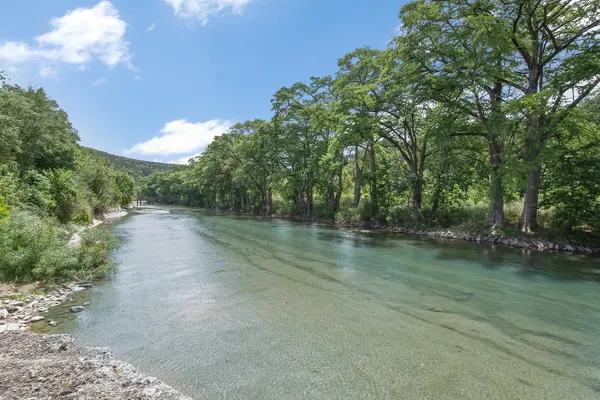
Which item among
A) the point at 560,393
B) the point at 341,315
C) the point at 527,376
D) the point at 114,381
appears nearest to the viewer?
the point at 114,381

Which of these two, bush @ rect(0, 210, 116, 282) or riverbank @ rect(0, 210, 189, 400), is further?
bush @ rect(0, 210, 116, 282)

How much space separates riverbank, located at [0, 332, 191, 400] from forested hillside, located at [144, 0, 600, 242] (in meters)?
16.9

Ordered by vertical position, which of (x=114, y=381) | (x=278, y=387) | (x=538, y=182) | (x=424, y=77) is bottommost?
(x=278, y=387)

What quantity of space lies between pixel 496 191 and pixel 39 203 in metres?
23.7

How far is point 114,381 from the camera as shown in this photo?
392cm

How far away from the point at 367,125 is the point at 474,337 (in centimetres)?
1819

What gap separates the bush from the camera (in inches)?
305

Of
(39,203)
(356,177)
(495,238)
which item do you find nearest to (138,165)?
(356,177)

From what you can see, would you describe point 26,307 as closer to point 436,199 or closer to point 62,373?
point 62,373

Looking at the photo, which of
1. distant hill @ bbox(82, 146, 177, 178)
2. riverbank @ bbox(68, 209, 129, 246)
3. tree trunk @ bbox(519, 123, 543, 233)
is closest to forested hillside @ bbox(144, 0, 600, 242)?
tree trunk @ bbox(519, 123, 543, 233)

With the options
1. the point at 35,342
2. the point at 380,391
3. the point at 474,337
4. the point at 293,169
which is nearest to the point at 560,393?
the point at 474,337

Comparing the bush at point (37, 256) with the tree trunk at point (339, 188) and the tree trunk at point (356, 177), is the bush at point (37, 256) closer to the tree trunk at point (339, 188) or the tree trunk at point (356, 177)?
the tree trunk at point (356, 177)

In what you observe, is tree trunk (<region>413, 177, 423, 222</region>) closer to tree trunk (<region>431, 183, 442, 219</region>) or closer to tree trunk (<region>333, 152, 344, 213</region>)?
tree trunk (<region>431, 183, 442, 219</region>)

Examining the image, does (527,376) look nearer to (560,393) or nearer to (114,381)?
(560,393)
